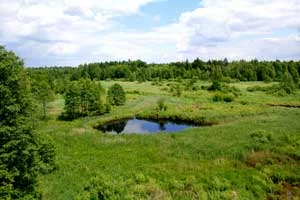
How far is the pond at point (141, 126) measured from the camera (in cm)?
5059

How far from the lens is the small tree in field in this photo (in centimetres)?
6969

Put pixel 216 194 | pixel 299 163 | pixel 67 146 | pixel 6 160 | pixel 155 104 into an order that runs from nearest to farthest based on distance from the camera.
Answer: pixel 6 160 < pixel 216 194 < pixel 299 163 < pixel 67 146 < pixel 155 104

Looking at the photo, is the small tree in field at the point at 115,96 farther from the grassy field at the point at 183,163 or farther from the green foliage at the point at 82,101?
the grassy field at the point at 183,163

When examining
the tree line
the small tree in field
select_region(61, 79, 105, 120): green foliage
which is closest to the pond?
select_region(61, 79, 105, 120): green foliage

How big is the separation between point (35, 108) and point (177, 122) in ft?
130

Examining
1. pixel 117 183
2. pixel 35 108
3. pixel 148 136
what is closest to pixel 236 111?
pixel 148 136

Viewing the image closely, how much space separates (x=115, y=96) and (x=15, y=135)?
174ft

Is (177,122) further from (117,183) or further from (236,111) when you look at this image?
(117,183)

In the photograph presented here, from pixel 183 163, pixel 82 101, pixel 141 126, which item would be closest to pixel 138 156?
pixel 183 163

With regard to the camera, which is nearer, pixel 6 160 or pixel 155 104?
pixel 6 160

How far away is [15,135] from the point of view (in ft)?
56.5

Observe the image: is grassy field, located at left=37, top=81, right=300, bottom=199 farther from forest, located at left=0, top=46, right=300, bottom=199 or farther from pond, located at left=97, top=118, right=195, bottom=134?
pond, located at left=97, top=118, right=195, bottom=134

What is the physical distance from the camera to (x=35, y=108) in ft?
60.4

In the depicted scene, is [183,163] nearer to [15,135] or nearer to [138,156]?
[138,156]
